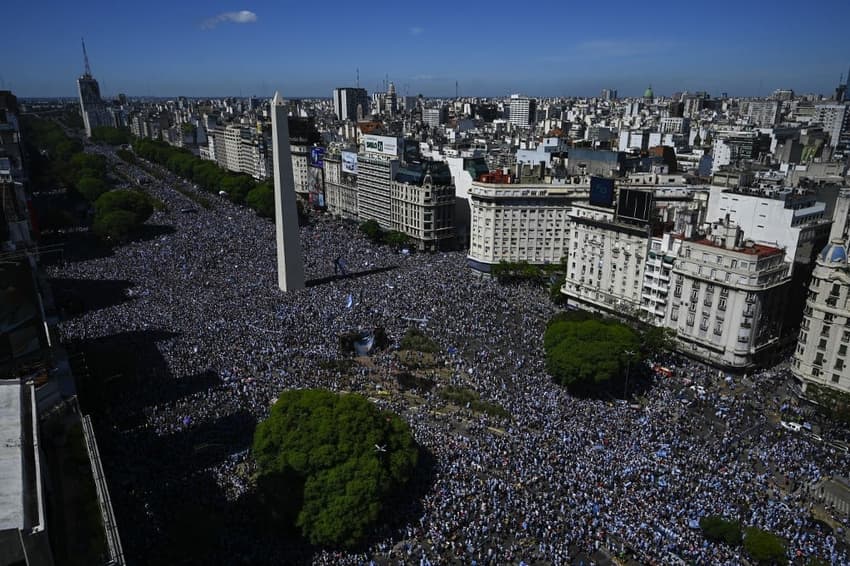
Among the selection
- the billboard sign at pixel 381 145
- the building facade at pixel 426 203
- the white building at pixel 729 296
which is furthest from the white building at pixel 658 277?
the billboard sign at pixel 381 145

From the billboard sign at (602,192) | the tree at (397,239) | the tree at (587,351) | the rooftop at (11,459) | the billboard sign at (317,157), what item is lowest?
the tree at (397,239)

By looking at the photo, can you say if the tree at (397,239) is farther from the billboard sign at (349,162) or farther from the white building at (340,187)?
the billboard sign at (349,162)

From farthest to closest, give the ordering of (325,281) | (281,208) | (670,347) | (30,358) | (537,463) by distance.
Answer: (325,281)
(281,208)
(670,347)
(537,463)
(30,358)

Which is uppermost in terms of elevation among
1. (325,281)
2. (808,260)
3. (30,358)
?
(30,358)

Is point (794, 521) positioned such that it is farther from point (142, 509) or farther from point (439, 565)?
point (142, 509)

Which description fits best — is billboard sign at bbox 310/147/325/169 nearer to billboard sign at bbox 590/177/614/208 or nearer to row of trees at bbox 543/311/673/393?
billboard sign at bbox 590/177/614/208

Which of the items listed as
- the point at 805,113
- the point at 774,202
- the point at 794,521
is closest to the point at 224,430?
the point at 794,521
